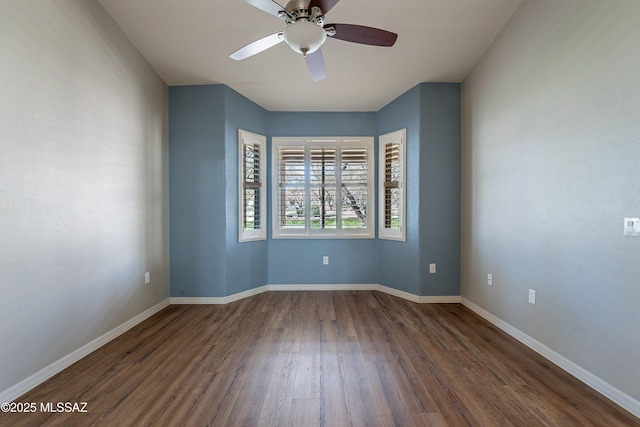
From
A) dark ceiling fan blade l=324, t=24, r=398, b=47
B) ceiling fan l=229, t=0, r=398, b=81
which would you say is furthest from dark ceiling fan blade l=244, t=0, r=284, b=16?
dark ceiling fan blade l=324, t=24, r=398, b=47

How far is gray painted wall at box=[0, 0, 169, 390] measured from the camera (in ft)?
5.99

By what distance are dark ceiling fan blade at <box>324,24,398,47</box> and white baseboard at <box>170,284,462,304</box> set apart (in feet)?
9.68

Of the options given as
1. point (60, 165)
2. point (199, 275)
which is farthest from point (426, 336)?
point (60, 165)

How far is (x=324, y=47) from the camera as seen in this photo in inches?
114

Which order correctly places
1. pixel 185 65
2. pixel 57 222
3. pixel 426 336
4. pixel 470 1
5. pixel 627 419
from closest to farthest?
pixel 627 419 → pixel 57 222 → pixel 470 1 → pixel 426 336 → pixel 185 65

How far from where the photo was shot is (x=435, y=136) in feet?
12.0

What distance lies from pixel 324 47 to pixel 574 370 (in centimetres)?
346

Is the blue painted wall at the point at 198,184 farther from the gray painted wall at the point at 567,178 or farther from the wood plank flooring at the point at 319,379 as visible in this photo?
the gray painted wall at the point at 567,178

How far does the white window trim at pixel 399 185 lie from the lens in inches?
151

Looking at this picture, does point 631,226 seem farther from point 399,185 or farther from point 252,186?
point 252,186

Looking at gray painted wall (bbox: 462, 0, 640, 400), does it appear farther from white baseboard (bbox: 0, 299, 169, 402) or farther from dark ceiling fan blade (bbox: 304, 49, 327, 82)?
white baseboard (bbox: 0, 299, 169, 402)

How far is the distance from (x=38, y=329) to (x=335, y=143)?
3.69m

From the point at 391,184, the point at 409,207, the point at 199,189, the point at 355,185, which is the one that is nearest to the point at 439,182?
the point at 409,207

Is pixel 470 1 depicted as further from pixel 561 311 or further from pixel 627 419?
pixel 627 419
